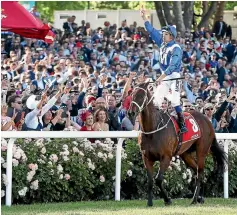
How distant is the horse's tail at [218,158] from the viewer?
13.7m

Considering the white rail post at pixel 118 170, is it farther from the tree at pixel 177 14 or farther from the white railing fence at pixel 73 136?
the tree at pixel 177 14

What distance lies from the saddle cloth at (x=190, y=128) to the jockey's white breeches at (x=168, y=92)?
284mm

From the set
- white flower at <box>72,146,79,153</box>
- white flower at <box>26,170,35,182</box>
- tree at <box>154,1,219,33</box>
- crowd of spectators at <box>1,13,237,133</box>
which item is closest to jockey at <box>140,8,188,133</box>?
crowd of spectators at <box>1,13,237,133</box>

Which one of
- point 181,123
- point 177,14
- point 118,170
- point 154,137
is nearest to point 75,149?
point 118,170

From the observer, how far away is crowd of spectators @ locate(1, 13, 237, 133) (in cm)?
1463

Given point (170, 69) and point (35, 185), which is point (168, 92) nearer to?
point (170, 69)

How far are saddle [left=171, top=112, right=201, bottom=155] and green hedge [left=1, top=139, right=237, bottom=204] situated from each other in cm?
87

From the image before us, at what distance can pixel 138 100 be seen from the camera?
1220cm

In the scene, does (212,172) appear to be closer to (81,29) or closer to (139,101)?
(139,101)

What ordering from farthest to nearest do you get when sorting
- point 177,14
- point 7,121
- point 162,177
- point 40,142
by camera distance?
1. point 177,14
2. point 7,121
3. point 40,142
4. point 162,177

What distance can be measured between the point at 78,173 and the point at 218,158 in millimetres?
2185

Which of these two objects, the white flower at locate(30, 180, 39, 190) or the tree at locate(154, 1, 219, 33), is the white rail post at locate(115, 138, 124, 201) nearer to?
the white flower at locate(30, 180, 39, 190)

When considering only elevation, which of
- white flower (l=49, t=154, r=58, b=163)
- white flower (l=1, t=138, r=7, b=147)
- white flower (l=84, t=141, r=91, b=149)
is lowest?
white flower (l=49, t=154, r=58, b=163)

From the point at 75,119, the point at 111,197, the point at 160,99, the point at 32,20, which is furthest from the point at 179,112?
the point at 75,119
